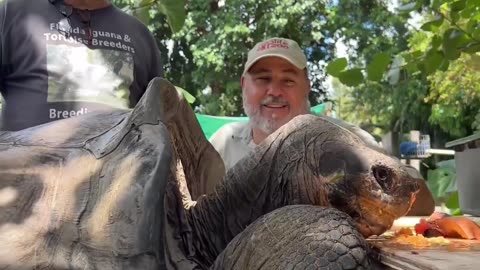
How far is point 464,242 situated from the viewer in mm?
1508

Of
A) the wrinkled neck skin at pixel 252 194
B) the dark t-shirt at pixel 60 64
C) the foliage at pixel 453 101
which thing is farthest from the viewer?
the foliage at pixel 453 101

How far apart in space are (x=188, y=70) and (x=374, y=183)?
13.7 metres

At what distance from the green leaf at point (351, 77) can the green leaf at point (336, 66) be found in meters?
0.02

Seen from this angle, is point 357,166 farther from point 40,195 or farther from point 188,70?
point 188,70

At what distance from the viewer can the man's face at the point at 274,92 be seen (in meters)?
3.48

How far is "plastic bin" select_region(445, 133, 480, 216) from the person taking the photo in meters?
2.65

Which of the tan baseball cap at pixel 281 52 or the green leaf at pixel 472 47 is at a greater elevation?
the tan baseball cap at pixel 281 52

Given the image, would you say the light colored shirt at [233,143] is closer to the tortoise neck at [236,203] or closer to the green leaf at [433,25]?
the green leaf at [433,25]

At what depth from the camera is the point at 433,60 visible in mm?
3037

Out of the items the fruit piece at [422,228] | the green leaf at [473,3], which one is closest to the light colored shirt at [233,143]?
the green leaf at [473,3]

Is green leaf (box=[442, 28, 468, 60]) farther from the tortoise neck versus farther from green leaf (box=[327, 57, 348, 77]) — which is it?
the tortoise neck

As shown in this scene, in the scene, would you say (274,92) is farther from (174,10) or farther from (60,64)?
(60,64)

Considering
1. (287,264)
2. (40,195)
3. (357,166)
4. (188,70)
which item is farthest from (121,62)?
(188,70)

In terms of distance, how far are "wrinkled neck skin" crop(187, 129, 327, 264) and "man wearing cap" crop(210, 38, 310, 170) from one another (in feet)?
5.21
